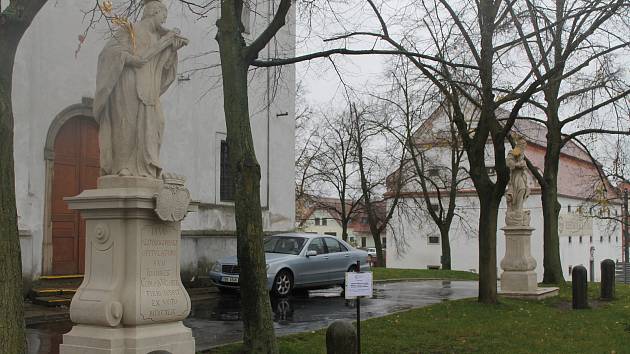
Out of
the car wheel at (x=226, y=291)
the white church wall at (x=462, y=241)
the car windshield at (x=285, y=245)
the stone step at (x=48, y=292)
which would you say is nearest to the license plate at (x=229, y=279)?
the car wheel at (x=226, y=291)

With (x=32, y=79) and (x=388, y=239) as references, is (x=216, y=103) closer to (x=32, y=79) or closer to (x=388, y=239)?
(x=32, y=79)

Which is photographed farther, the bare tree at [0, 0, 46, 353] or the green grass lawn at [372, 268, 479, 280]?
the green grass lawn at [372, 268, 479, 280]

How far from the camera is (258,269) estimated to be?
28.9 ft

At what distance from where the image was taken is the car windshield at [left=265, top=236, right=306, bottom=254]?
1717cm

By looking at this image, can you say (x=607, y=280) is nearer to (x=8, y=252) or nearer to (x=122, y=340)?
(x=122, y=340)

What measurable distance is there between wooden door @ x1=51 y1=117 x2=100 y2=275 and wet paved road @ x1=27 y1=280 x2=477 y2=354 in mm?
3107

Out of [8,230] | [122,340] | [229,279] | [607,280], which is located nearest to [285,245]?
[229,279]

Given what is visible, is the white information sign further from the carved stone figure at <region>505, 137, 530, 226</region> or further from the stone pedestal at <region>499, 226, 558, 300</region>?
the carved stone figure at <region>505, 137, 530, 226</region>

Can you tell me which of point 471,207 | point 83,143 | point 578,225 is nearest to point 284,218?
point 83,143

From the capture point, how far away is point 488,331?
460 inches

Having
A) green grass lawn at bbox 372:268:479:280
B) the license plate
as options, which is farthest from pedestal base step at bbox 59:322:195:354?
green grass lawn at bbox 372:268:479:280

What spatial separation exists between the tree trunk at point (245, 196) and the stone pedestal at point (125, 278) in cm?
129

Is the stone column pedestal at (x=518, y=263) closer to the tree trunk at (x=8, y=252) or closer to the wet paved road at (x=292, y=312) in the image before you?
the wet paved road at (x=292, y=312)

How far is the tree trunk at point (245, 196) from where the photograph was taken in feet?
28.5
